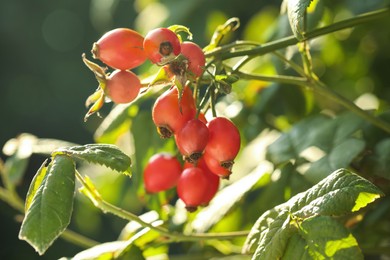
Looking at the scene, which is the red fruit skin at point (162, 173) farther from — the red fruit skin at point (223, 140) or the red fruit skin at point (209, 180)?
the red fruit skin at point (223, 140)

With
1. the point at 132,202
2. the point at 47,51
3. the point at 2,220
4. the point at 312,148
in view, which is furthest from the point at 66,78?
the point at 312,148

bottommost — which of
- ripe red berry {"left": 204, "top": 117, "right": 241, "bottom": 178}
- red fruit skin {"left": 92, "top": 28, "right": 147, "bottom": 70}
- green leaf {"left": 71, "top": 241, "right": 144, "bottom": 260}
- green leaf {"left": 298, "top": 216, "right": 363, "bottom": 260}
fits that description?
green leaf {"left": 71, "top": 241, "right": 144, "bottom": 260}

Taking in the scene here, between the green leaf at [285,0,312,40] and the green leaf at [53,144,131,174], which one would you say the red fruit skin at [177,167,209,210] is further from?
the green leaf at [285,0,312,40]

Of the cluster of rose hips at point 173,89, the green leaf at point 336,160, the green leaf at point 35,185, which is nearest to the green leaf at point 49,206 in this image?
the green leaf at point 35,185

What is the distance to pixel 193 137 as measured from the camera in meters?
1.07

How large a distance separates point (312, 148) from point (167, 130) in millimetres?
465

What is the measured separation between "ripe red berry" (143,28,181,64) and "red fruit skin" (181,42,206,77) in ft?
0.04

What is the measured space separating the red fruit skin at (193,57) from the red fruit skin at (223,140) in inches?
4.2

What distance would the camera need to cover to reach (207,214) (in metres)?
1.43

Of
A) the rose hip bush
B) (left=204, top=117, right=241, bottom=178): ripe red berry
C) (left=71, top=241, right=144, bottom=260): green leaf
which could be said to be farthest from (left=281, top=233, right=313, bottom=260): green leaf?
(left=71, top=241, right=144, bottom=260): green leaf

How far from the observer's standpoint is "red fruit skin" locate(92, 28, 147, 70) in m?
1.11

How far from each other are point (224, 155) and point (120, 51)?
232 mm

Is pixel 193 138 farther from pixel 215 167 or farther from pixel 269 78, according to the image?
pixel 269 78

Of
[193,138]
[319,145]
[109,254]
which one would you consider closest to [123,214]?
[109,254]
